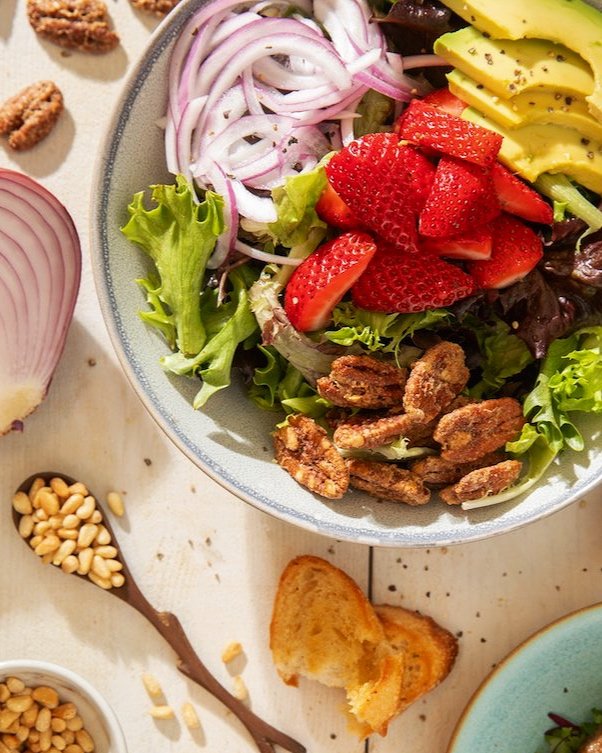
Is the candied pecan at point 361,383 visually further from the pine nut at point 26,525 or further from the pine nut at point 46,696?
the pine nut at point 46,696

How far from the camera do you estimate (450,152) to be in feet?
5.43

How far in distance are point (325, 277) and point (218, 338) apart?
0.23m

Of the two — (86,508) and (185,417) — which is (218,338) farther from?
(86,508)

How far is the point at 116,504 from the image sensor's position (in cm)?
215

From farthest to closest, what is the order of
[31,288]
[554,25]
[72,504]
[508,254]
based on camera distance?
[72,504], [31,288], [508,254], [554,25]

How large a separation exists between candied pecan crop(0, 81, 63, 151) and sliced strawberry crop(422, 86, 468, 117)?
0.82m

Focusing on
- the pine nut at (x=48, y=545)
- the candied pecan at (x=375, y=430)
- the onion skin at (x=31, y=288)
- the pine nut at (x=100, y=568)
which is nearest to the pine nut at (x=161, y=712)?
the pine nut at (x=100, y=568)

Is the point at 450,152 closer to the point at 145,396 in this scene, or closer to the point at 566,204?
the point at 566,204

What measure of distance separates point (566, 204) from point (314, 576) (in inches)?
38.0

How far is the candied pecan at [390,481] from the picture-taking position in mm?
1788

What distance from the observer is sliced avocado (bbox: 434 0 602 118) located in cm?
163

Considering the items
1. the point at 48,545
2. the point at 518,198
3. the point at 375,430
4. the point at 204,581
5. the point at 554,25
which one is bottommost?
the point at 204,581

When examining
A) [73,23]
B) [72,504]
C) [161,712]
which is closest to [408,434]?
[72,504]

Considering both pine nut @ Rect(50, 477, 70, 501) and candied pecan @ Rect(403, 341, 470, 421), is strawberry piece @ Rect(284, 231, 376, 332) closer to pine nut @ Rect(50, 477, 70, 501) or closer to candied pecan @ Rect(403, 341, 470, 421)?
candied pecan @ Rect(403, 341, 470, 421)
